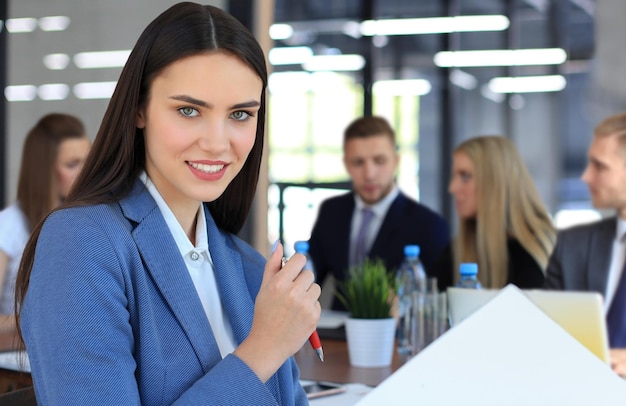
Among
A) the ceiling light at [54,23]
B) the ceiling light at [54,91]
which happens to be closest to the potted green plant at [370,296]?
the ceiling light at [54,91]

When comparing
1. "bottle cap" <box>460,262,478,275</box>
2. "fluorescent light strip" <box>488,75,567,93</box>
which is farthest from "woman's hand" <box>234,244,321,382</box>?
"fluorescent light strip" <box>488,75,567,93</box>

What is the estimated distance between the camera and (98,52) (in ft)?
14.5

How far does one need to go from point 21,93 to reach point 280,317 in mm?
3417

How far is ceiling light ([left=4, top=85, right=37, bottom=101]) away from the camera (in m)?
4.45

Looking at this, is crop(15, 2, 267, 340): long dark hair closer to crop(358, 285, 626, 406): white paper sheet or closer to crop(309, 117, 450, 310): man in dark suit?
crop(358, 285, 626, 406): white paper sheet

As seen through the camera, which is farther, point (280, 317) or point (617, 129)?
point (617, 129)

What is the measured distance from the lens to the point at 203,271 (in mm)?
1657

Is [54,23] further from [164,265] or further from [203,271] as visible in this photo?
[164,265]

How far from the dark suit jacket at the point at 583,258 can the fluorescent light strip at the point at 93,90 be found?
221 centimetres

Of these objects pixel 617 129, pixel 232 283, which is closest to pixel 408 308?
pixel 617 129

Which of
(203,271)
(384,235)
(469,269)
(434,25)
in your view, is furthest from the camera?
(434,25)

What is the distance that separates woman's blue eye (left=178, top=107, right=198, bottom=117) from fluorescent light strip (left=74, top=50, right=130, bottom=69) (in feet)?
9.82

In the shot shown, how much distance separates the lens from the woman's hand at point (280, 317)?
1420 millimetres

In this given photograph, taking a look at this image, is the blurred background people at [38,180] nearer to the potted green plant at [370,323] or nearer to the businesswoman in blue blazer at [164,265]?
the potted green plant at [370,323]
